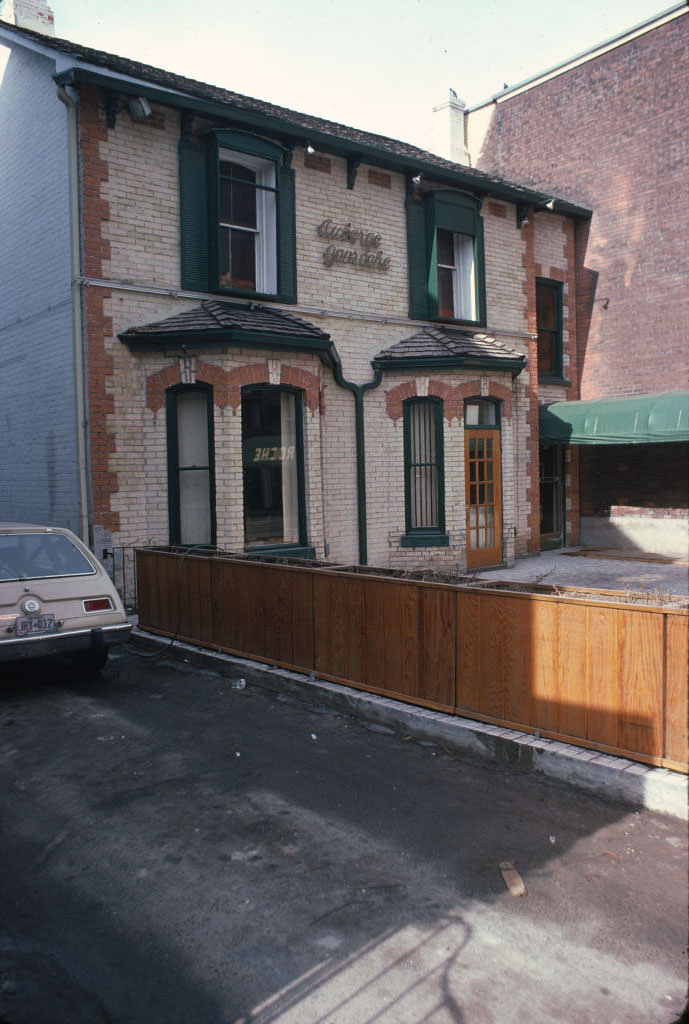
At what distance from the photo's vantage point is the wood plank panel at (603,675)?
5281 mm

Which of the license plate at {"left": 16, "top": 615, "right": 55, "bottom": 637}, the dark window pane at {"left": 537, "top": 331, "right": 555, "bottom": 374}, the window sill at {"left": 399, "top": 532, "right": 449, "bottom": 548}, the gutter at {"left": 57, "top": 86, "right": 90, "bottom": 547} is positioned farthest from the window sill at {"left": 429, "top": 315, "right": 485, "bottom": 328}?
the license plate at {"left": 16, "top": 615, "right": 55, "bottom": 637}

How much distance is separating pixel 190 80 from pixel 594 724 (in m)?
13.8

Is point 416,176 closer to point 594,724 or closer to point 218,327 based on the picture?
point 218,327

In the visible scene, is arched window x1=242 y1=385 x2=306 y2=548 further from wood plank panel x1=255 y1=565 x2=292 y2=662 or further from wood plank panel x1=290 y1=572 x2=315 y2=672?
wood plank panel x1=290 y1=572 x2=315 y2=672

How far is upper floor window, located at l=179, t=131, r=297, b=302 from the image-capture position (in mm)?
11930

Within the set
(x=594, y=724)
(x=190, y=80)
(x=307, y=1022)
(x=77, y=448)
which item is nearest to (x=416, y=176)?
(x=190, y=80)

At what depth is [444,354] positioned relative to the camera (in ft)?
46.1

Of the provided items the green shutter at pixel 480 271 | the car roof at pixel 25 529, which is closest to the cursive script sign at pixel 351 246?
the green shutter at pixel 480 271

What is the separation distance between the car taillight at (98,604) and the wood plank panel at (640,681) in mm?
5073

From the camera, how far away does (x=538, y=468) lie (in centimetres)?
1680

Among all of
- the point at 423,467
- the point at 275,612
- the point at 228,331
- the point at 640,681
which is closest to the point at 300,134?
the point at 228,331

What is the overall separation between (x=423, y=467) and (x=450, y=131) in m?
11.9

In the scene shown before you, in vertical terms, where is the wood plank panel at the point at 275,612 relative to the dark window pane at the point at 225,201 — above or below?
below

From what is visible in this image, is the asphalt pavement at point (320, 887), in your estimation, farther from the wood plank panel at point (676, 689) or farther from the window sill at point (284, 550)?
the window sill at point (284, 550)
